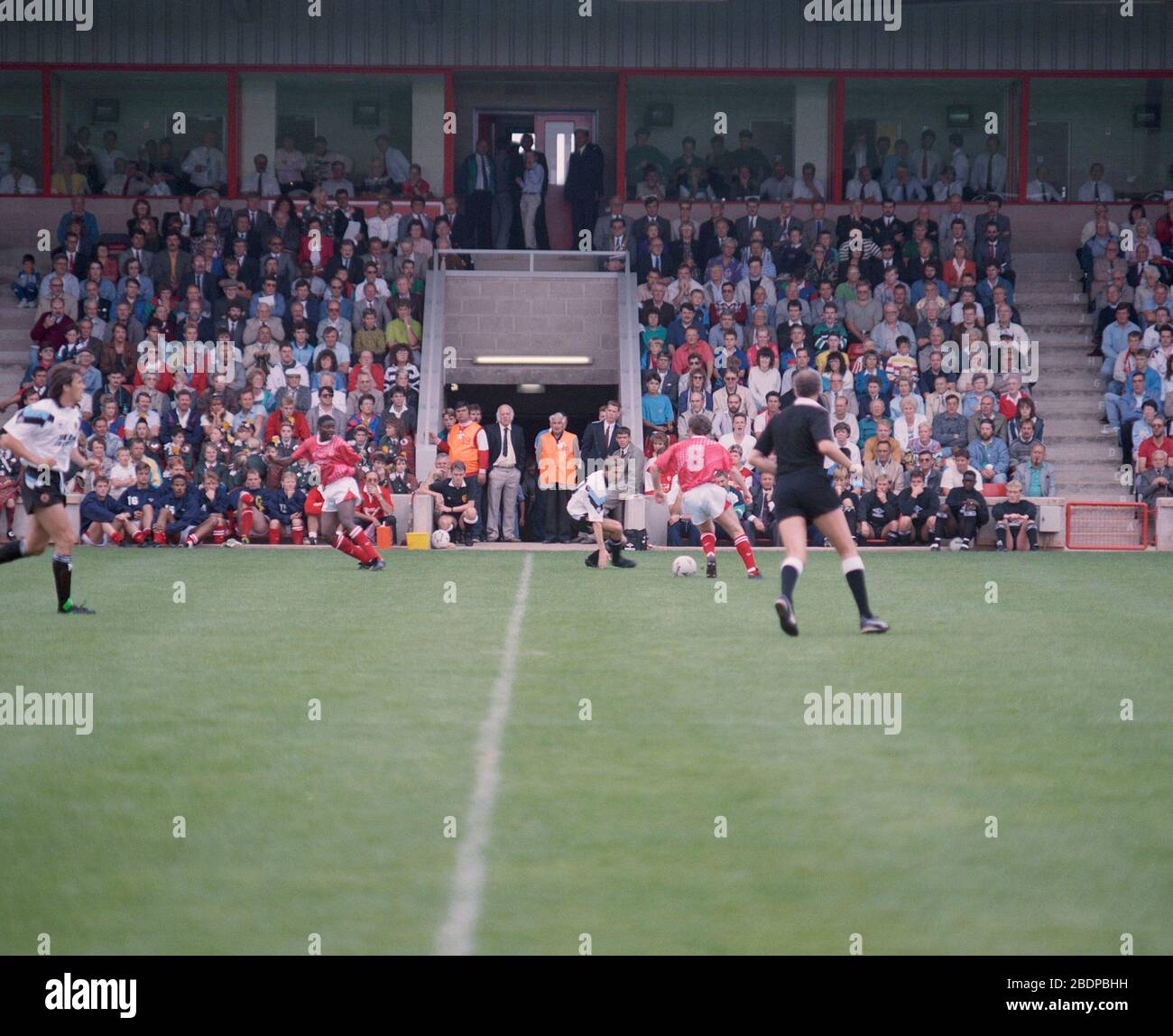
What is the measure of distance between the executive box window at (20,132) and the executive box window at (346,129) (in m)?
4.13

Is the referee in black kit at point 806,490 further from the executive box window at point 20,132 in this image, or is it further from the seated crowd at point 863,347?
the executive box window at point 20,132

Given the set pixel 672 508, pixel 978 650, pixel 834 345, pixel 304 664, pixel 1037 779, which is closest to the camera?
pixel 1037 779

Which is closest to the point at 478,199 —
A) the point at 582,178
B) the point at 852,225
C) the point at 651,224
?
the point at 582,178

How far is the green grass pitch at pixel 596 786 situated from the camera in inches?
189

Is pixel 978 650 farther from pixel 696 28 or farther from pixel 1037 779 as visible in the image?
pixel 696 28

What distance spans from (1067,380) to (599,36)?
1150cm

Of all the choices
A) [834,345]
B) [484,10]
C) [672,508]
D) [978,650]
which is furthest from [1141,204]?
[978,650]

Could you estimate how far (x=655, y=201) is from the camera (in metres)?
28.9

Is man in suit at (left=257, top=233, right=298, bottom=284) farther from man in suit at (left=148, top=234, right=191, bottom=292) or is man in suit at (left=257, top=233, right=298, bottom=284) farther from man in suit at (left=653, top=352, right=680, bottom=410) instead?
man in suit at (left=653, top=352, right=680, bottom=410)

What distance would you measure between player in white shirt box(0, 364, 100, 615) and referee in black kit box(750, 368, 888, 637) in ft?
18.5

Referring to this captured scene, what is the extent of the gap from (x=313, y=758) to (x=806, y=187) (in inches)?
1019

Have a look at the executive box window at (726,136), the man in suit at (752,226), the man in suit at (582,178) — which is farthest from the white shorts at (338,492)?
the executive box window at (726,136)

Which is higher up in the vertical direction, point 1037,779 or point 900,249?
point 900,249

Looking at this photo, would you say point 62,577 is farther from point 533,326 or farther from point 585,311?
point 585,311
